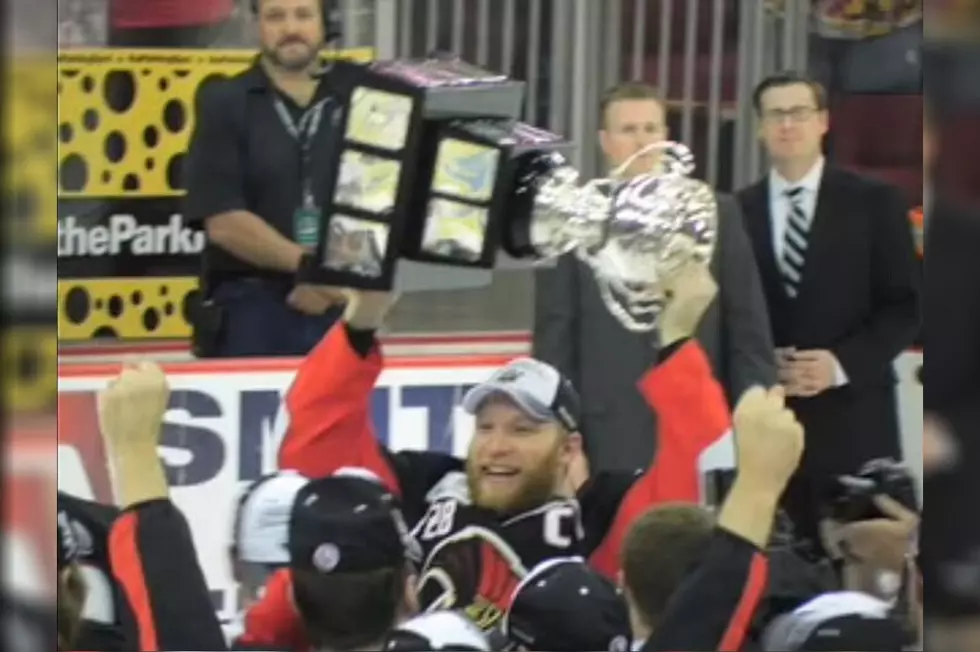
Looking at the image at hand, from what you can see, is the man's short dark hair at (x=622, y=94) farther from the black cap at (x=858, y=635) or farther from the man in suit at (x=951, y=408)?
the black cap at (x=858, y=635)

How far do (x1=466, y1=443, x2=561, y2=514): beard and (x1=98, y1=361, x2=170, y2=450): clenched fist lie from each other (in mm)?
320

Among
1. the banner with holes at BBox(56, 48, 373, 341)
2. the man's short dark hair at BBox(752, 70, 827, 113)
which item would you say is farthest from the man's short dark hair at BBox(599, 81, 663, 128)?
the banner with holes at BBox(56, 48, 373, 341)

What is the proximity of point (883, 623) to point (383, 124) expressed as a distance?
701mm

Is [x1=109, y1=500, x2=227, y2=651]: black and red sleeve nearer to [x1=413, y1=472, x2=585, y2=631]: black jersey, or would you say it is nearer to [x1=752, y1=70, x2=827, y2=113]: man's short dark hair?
[x1=413, y1=472, x2=585, y2=631]: black jersey

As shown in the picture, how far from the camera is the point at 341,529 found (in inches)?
84.1

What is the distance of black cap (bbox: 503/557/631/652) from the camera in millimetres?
2146

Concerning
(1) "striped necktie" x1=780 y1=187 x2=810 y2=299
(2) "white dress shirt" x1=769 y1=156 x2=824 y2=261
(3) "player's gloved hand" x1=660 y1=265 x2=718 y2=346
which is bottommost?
(3) "player's gloved hand" x1=660 y1=265 x2=718 y2=346

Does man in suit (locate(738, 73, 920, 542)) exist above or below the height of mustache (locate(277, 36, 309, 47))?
below

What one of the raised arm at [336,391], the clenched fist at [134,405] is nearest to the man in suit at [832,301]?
the raised arm at [336,391]

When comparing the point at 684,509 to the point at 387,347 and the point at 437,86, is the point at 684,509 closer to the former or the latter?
the point at 387,347

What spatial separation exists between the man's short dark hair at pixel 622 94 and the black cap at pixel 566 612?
438mm

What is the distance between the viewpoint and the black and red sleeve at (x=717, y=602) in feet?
7.11

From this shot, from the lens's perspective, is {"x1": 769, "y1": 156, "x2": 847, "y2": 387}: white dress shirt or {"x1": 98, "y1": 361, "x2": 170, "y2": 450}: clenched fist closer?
{"x1": 98, "y1": 361, "x2": 170, "y2": 450}: clenched fist

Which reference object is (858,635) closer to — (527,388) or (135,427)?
(527,388)
